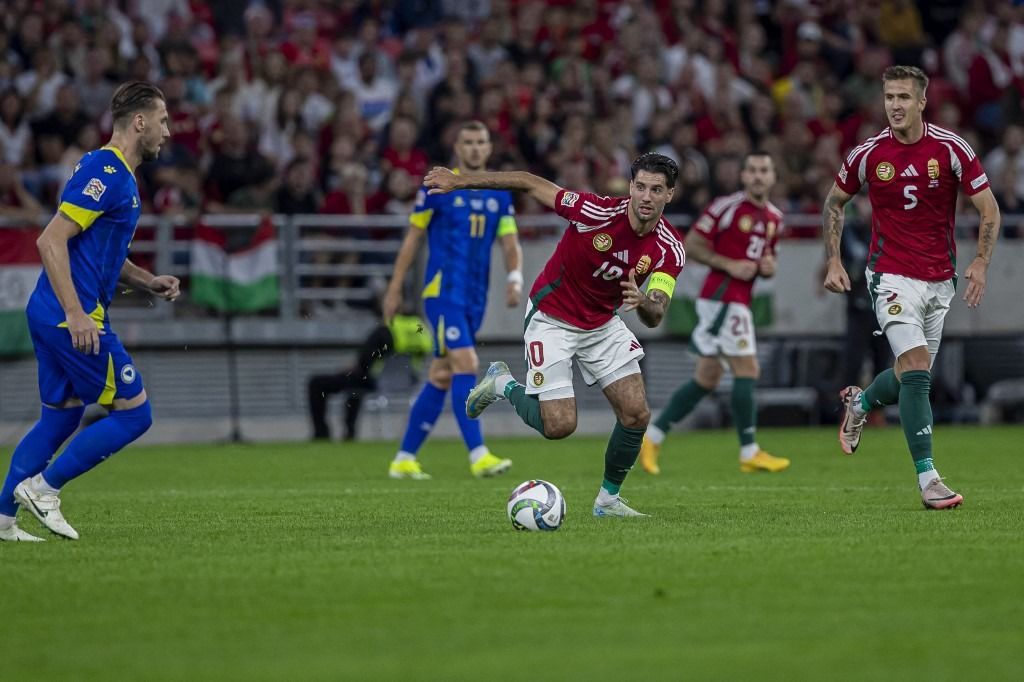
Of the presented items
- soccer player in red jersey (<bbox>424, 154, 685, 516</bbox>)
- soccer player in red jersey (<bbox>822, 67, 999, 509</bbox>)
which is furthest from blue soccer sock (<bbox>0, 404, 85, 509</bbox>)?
soccer player in red jersey (<bbox>822, 67, 999, 509</bbox>)

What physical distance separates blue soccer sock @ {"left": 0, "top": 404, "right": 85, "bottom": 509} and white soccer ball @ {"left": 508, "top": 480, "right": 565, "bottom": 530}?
86.2 inches

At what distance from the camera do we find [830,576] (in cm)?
620

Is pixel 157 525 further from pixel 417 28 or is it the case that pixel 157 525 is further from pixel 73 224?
pixel 417 28

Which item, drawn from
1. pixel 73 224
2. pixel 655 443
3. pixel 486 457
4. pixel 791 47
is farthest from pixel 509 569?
pixel 791 47

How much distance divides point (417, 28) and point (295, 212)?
450 cm

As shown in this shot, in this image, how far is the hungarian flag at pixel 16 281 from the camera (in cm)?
1631

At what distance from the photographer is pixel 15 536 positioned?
7.66 m

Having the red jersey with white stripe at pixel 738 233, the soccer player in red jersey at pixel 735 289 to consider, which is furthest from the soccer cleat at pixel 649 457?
the red jersey with white stripe at pixel 738 233

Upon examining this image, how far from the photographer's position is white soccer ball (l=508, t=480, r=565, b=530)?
785cm

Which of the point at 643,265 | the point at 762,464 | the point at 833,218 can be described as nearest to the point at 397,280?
the point at 762,464

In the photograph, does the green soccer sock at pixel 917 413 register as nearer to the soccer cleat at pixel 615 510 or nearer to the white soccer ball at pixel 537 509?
the soccer cleat at pixel 615 510

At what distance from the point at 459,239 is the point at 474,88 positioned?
7984 millimetres

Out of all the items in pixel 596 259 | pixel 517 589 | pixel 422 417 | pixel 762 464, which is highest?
pixel 596 259

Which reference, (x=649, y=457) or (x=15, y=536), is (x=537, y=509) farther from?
(x=649, y=457)
